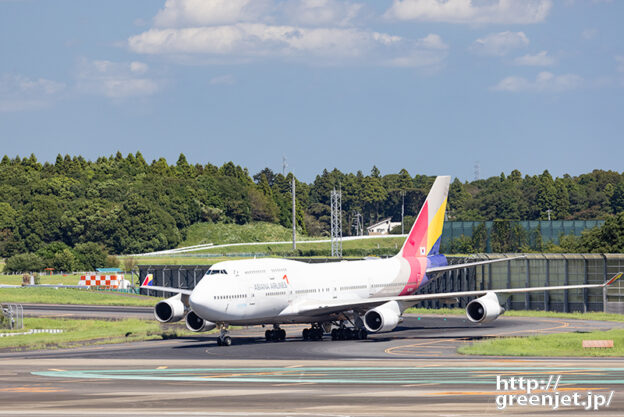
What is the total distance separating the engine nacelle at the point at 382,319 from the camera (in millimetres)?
58062

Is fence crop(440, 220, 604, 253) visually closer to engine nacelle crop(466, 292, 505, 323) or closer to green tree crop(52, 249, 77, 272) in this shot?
green tree crop(52, 249, 77, 272)

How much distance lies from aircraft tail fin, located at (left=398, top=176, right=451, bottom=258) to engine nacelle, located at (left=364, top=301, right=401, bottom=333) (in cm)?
1094

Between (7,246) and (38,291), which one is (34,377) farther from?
(7,246)

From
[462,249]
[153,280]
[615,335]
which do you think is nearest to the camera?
[615,335]

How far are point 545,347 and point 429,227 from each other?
2139 cm

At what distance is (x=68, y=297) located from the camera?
354ft

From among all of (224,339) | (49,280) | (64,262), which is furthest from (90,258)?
(224,339)

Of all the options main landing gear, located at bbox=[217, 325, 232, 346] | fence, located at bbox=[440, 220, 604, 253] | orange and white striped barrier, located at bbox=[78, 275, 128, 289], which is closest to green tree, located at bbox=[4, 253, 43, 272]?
orange and white striped barrier, located at bbox=[78, 275, 128, 289]

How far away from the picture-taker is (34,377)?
4244 centimetres

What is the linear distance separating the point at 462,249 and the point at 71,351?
110m

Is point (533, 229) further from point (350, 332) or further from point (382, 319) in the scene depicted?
point (382, 319)

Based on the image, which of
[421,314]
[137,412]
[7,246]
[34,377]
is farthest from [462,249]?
[137,412]

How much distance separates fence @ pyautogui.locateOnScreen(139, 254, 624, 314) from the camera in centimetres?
8181

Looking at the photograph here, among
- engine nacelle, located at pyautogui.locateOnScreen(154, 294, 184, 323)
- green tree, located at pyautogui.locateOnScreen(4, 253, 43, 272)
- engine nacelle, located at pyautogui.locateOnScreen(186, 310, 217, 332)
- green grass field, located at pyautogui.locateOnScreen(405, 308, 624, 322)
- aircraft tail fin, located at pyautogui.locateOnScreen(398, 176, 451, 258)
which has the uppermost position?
aircraft tail fin, located at pyautogui.locateOnScreen(398, 176, 451, 258)
